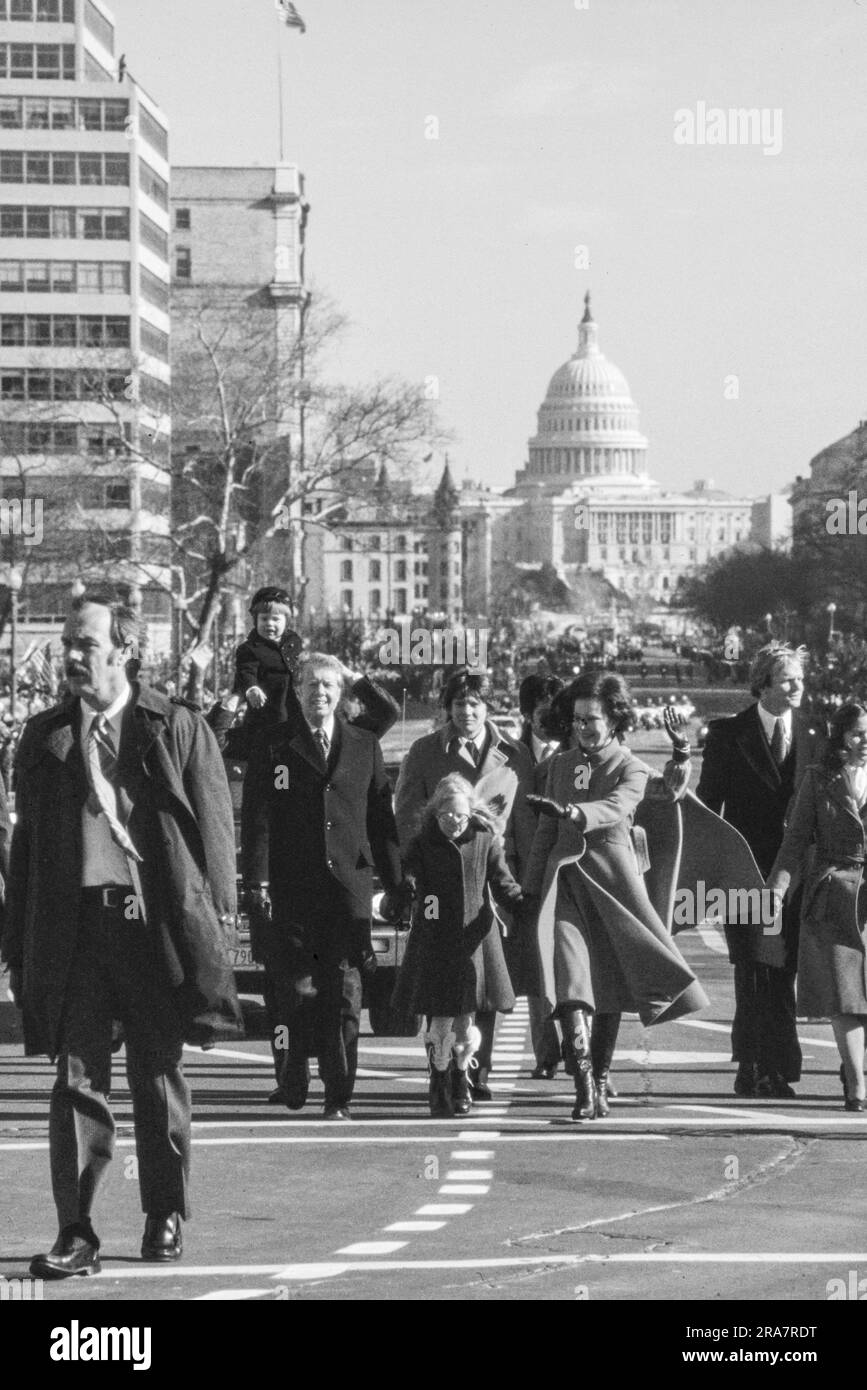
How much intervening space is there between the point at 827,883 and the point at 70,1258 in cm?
476

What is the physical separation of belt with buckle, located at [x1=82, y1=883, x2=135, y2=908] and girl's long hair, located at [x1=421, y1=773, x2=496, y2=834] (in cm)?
373

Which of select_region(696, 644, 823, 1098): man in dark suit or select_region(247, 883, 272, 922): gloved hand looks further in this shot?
select_region(696, 644, 823, 1098): man in dark suit

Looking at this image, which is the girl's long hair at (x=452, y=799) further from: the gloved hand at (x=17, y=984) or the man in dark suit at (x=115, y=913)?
the gloved hand at (x=17, y=984)

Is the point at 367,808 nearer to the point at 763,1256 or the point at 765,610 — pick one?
the point at 763,1256

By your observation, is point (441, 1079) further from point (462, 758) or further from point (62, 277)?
point (62, 277)

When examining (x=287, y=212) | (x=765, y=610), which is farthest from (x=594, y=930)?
(x=287, y=212)

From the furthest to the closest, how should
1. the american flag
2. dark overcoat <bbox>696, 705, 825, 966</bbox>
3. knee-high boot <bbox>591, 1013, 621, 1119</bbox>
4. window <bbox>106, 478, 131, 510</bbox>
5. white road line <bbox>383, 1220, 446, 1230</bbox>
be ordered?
1. window <bbox>106, 478, 131, 510</bbox>
2. the american flag
3. dark overcoat <bbox>696, 705, 825, 966</bbox>
4. knee-high boot <bbox>591, 1013, 621, 1119</bbox>
5. white road line <bbox>383, 1220, 446, 1230</bbox>

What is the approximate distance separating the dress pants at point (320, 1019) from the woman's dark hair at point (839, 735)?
2.07m

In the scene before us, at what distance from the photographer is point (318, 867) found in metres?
10.9

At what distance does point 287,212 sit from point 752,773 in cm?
10995

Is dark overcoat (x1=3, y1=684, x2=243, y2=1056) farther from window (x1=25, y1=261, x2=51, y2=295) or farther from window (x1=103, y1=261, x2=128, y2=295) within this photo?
window (x1=103, y1=261, x2=128, y2=295)

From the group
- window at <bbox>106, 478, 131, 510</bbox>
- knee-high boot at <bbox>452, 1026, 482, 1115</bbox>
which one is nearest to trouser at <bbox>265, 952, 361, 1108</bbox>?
knee-high boot at <bbox>452, 1026, 482, 1115</bbox>

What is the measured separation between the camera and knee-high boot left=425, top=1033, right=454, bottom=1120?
Answer: 10.9 meters

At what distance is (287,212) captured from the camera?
392 feet
